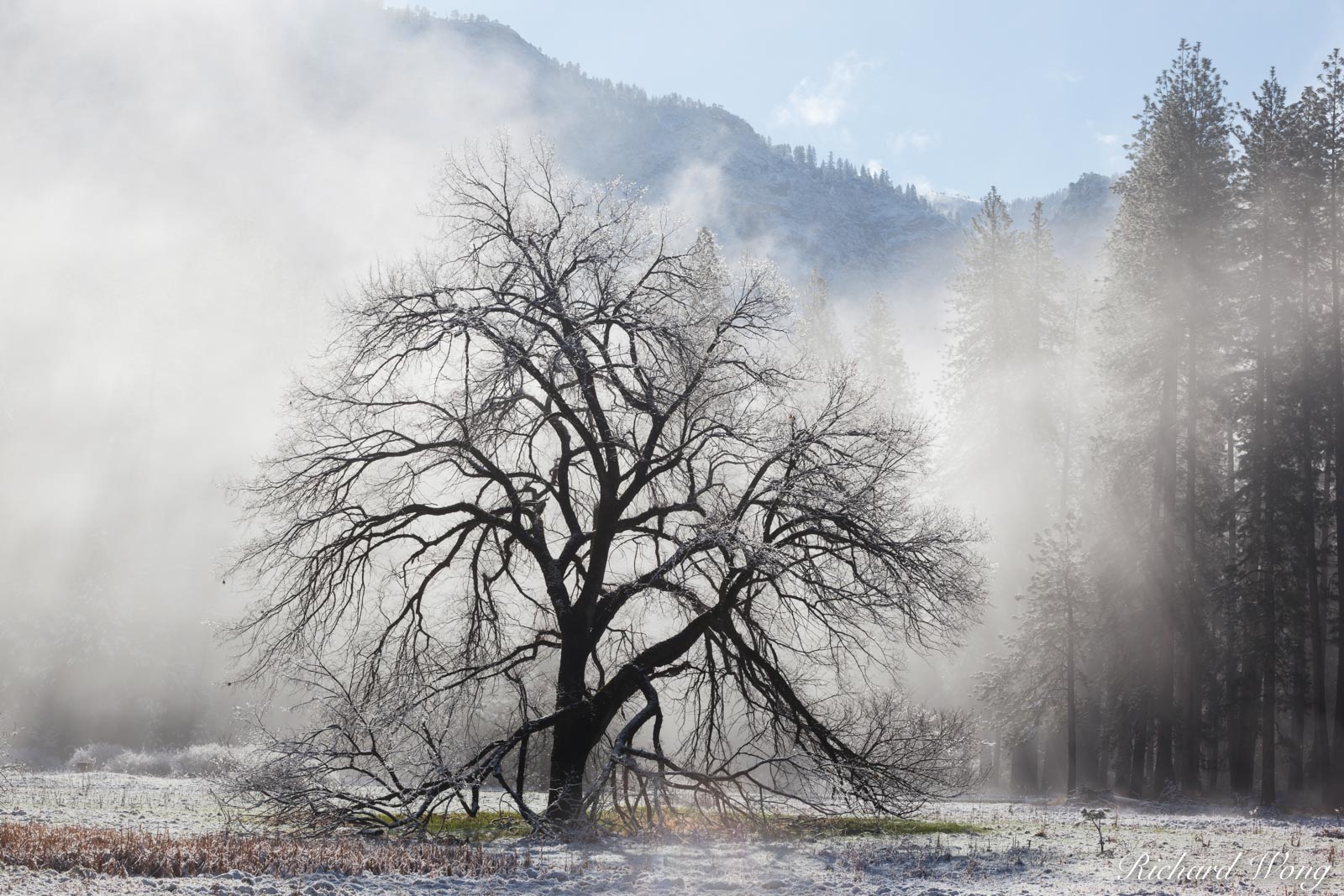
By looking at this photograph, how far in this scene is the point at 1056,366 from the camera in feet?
135

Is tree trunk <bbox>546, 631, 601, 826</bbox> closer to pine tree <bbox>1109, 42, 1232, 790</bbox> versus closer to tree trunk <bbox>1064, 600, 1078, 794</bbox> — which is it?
pine tree <bbox>1109, 42, 1232, 790</bbox>

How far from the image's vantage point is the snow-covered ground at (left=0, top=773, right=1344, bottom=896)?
916 cm

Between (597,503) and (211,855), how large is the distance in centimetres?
762

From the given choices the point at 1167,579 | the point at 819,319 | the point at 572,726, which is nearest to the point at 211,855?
the point at 572,726

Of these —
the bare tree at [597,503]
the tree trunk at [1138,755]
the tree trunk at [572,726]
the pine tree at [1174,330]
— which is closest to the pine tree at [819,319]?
the pine tree at [1174,330]

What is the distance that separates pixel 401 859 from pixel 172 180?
127m

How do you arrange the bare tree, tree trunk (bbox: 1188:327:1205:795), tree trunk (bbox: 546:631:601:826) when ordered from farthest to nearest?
1. tree trunk (bbox: 1188:327:1205:795)
2. tree trunk (bbox: 546:631:601:826)
3. the bare tree

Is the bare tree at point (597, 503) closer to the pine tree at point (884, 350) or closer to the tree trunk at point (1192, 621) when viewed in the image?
the tree trunk at point (1192, 621)

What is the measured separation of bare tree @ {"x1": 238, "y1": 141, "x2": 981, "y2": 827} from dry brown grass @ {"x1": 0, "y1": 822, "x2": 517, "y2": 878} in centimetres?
177

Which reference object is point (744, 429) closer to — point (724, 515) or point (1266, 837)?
point (724, 515)

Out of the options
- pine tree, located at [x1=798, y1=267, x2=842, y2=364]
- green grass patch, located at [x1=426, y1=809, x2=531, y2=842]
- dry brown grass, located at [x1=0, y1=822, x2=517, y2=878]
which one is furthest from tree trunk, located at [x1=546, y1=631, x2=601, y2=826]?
pine tree, located at [x1=798, y1=267, x2=842, y2=364]

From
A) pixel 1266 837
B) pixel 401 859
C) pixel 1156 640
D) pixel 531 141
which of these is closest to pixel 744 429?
pixel 531 141

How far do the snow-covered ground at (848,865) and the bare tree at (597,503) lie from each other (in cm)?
112

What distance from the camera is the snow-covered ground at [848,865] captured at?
361 inches
